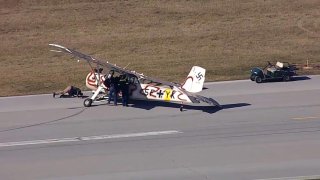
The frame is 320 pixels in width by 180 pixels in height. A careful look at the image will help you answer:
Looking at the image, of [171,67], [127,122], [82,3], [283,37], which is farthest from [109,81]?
[82,3]

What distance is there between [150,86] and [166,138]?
20.9 ft

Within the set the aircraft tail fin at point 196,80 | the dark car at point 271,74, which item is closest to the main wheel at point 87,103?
the aircraft tail fin at point 196,80

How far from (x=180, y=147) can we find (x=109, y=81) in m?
8.70

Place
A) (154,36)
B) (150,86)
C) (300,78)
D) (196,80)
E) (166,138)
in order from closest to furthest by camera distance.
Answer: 1. (166,138)
2. (196,80)
3. (150,86)
4. (300,78)
5. (154,36)

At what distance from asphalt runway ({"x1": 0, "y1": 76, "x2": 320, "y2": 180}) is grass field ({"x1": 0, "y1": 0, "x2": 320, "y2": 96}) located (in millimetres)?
6231

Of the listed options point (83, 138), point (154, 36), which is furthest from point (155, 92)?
point (154, 36)

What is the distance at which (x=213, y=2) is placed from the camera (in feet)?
193

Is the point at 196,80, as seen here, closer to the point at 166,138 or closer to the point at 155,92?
the point at 155,92

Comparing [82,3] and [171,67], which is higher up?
[82,3]

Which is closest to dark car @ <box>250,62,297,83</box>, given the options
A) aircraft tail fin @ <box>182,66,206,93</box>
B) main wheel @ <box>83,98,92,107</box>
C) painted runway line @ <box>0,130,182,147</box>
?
aircraft tail fin @ <box>182,66,206,93</box>

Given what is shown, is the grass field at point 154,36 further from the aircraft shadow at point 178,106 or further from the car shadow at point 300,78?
the aircraft shadow at point 178,106

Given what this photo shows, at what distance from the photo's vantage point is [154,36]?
5147cm

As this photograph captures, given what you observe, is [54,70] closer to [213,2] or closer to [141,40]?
[141,40]

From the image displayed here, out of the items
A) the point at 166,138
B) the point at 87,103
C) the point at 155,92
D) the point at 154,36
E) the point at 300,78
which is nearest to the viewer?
the point at 166,138
